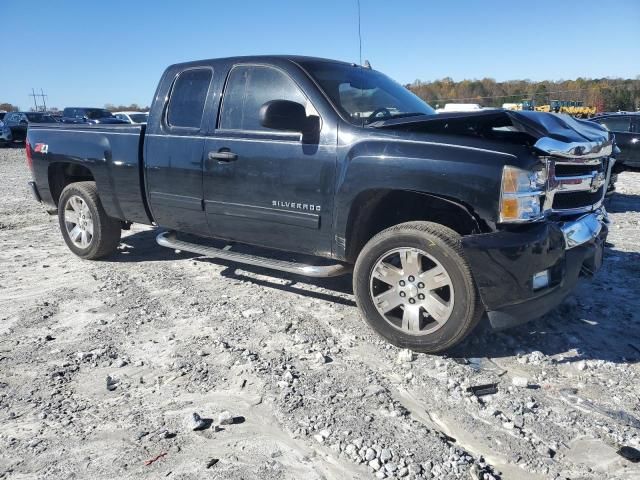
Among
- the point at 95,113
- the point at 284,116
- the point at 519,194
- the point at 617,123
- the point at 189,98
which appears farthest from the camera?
the point at 95,113

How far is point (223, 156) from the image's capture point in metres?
4.19

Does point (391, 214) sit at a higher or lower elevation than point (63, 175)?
lower

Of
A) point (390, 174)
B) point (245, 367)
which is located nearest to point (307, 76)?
point (390, 174)

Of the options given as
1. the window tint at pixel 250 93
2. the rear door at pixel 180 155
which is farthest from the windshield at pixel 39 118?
the window tint at pixel 250 93

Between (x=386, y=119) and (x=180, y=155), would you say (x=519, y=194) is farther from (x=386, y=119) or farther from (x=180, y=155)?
(x=180, y=155)

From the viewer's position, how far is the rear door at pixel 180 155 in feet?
14.6

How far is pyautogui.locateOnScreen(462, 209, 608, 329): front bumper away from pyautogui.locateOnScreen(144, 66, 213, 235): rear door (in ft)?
8.12

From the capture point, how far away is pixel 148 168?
4.76 metres

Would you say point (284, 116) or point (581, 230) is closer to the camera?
point (581, 230)

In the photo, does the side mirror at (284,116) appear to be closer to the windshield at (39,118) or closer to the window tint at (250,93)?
the window tint at (250,93)

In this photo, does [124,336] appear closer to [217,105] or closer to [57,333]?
[57,333]

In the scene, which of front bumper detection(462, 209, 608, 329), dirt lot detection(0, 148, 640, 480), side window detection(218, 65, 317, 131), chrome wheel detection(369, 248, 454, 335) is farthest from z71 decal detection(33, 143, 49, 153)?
front bumper detection(462, 209, 608, 329)

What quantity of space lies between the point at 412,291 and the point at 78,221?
4.08 m

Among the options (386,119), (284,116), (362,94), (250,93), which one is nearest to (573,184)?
(386,119)
